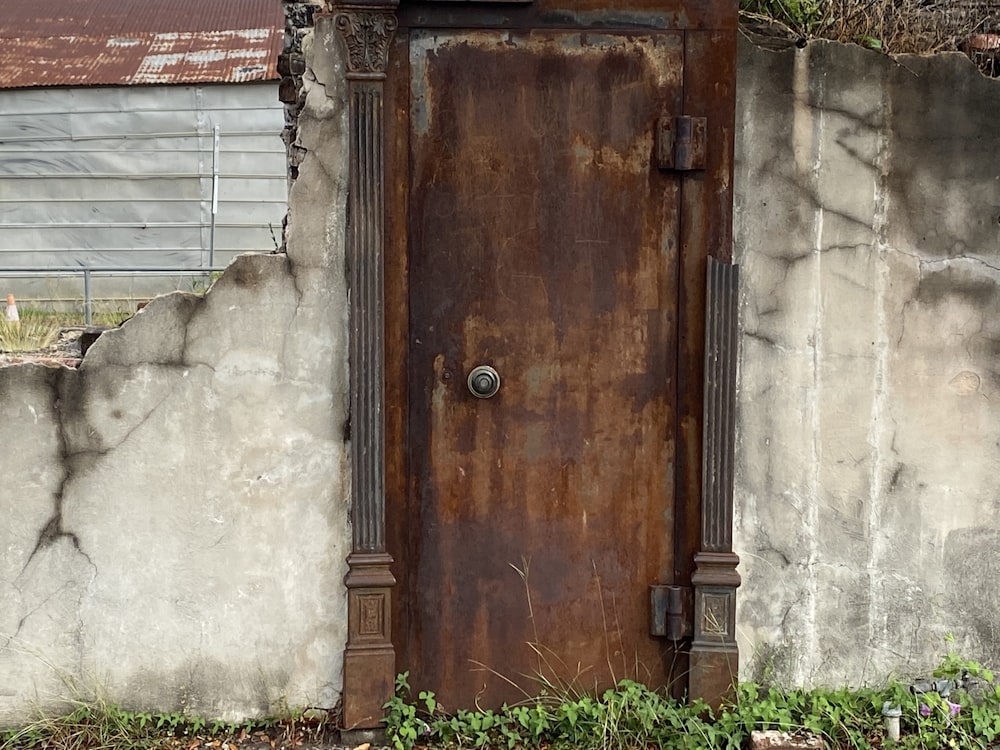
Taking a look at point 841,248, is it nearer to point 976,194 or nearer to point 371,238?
point 976,194

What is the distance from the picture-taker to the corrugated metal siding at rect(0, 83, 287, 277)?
1189 cm

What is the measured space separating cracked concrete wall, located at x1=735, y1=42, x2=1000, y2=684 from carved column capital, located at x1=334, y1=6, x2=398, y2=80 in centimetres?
119

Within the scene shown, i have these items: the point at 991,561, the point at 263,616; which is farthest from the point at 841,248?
the point at 263,616

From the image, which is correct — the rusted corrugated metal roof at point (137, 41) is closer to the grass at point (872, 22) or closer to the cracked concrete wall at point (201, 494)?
the cracked concrete wall at point (201, 494)

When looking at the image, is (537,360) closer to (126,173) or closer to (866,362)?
(866,362)

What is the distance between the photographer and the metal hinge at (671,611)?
10.7 ft

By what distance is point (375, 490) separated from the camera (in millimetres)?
3152

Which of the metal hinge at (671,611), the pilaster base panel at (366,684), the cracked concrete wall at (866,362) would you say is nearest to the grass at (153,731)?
the pilaster base panel at (366,684)

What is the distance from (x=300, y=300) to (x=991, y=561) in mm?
2570

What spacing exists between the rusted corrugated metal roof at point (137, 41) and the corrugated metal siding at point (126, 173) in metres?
0.25

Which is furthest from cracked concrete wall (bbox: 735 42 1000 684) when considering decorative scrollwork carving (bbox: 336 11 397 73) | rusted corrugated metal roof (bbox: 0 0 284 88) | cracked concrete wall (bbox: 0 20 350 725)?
rusted corrugated metal roof (bbox: 0 0 284 88)

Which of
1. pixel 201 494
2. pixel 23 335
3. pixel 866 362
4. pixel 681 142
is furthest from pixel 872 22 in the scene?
pixel 23 335

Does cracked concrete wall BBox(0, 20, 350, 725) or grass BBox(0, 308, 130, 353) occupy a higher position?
grass BBox(0, 308, 130, 353)

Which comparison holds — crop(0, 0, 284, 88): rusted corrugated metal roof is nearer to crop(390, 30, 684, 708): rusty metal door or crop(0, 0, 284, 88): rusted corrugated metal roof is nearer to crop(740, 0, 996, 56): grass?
crop(390, 30, 684, 708): rusty metal door
